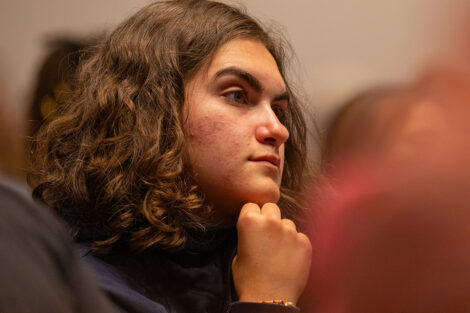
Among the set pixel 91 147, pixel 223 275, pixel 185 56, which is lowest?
pixel 223 275

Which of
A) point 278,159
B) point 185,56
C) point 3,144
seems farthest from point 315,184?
point 3,144

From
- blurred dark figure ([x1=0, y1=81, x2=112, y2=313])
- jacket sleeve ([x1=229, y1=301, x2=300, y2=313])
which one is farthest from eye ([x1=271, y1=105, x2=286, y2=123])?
blurred dark figure ([x1=0, y1=81, x2=112, y2=313])

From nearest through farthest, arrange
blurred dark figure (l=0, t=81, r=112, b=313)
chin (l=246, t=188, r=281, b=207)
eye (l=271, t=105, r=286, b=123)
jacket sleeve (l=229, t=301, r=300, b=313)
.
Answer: blurred dark figure (l=0, t=81, r=112, b=313), jacket sleeve (l=229, t=301, r=300, b=313), chin (l=246, t=188, r=281, b=207), eye (l=271, t=105, r=286, b=123)

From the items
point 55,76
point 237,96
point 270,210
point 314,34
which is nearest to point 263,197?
point 270,210

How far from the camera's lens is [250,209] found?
77 cm

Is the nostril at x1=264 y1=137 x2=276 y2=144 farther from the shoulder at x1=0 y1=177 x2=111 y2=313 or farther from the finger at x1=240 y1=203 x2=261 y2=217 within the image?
the shoulder at x1=0 y1=177 x2=111 y2=313

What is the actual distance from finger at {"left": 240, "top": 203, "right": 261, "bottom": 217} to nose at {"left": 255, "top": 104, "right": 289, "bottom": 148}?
0.29 feet

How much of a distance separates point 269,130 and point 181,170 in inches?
5.1

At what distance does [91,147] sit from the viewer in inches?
31.8

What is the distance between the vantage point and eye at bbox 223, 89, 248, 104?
0.81 meters

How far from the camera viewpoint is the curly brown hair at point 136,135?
771 millimetres

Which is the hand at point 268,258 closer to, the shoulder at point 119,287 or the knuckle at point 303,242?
the knuckle at point 303,242

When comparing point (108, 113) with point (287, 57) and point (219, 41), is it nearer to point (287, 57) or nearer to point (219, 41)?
point (219, 41)

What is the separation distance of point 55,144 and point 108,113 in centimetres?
10
